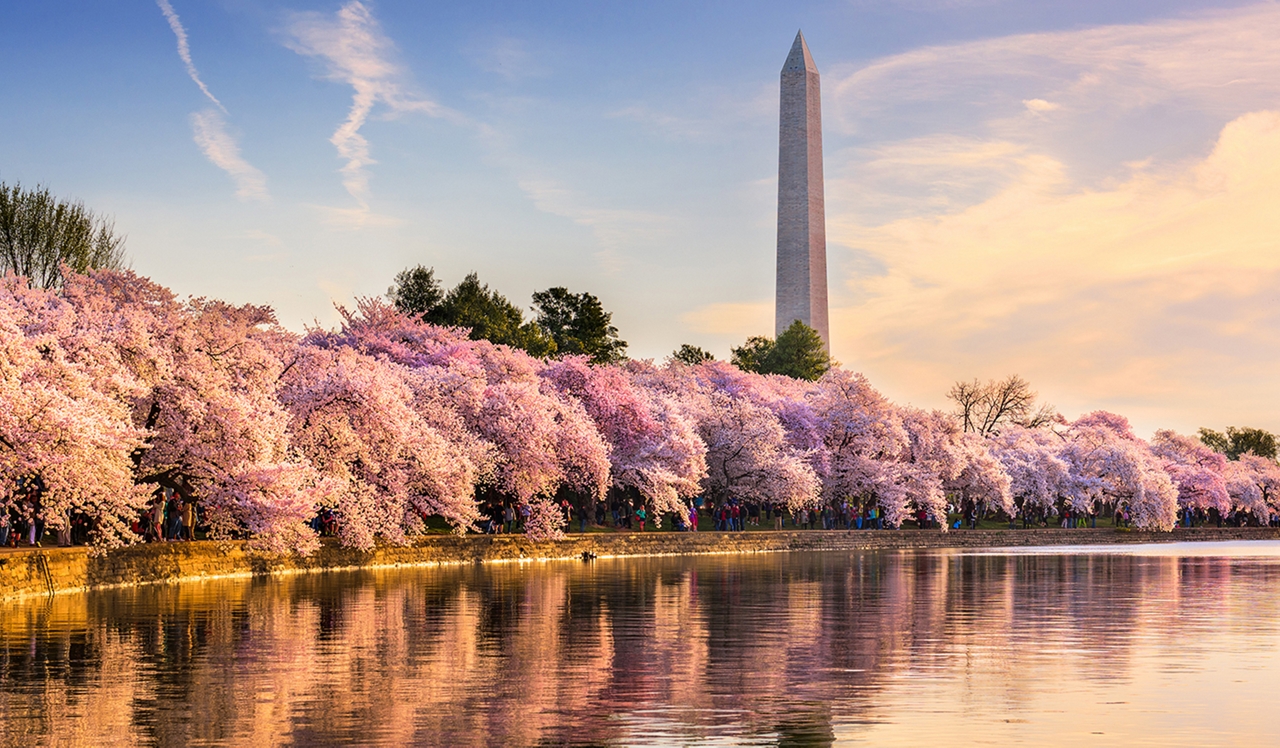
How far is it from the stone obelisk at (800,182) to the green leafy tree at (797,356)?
381 cm

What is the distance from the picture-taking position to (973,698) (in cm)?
1466

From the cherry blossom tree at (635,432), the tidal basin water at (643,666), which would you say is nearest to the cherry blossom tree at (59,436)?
the tidal basin water at (643,666)

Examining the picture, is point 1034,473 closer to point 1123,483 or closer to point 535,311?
point 1123,483

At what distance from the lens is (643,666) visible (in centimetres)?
1777

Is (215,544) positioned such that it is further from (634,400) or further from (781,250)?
(781,250)

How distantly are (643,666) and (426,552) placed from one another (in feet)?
101

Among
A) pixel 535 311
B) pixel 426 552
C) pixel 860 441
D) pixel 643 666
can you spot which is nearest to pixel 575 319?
pixel 535 311

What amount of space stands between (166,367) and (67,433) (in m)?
6.98

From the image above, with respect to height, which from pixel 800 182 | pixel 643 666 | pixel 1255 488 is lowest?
pixel 643 666

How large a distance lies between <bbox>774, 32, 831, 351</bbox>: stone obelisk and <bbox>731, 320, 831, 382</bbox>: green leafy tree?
3.81 m

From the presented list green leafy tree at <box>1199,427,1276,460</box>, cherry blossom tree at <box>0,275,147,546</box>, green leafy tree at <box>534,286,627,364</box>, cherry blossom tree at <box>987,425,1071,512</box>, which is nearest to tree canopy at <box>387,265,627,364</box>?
green leafy tree at <box>534,286,627,364</box>

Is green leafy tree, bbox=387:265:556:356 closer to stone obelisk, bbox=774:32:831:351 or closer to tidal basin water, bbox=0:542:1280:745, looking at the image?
stone obelisk, bbox=774:32:831:351

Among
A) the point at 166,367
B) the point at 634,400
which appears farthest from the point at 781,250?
the point at 166,367

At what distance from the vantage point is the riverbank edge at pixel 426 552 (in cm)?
3222
